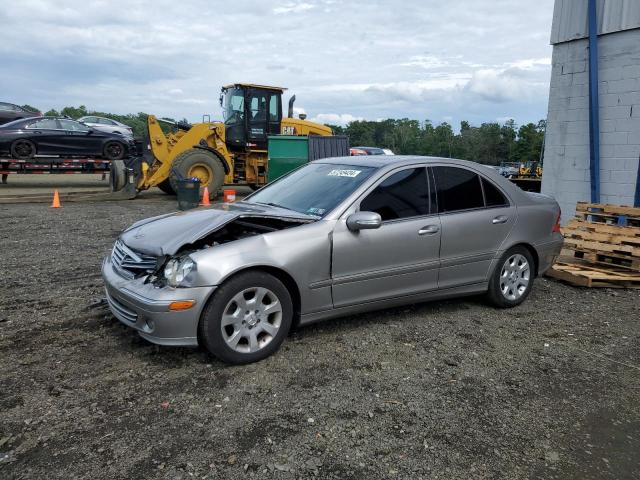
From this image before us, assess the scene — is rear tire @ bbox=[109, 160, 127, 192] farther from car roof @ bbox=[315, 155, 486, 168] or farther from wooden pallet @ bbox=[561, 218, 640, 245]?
wooden pallet @ bbox=[561, 218, 640, 245]

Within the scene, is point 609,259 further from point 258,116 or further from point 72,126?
point 72,126

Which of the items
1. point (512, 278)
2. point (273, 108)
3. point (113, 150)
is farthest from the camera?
point (113, 150)

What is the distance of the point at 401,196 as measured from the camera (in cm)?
458

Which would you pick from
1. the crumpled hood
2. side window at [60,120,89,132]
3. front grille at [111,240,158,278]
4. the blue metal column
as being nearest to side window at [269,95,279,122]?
side window at [60,120,89,132]

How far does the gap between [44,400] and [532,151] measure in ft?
238

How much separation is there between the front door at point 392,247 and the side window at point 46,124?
14.3m

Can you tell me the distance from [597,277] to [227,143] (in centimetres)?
1066

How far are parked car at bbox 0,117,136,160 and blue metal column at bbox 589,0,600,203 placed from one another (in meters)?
12.8

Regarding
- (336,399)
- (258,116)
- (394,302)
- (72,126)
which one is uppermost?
(258,116)

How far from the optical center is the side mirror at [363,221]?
4.08 metres

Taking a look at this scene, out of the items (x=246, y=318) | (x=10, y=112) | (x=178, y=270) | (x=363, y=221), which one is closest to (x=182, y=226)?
(x=178, y=270)

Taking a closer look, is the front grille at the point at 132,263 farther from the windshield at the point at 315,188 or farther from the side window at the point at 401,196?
the side window at the point at 401,196

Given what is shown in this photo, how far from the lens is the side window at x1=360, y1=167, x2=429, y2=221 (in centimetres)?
441

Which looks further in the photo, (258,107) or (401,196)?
(258,107)
